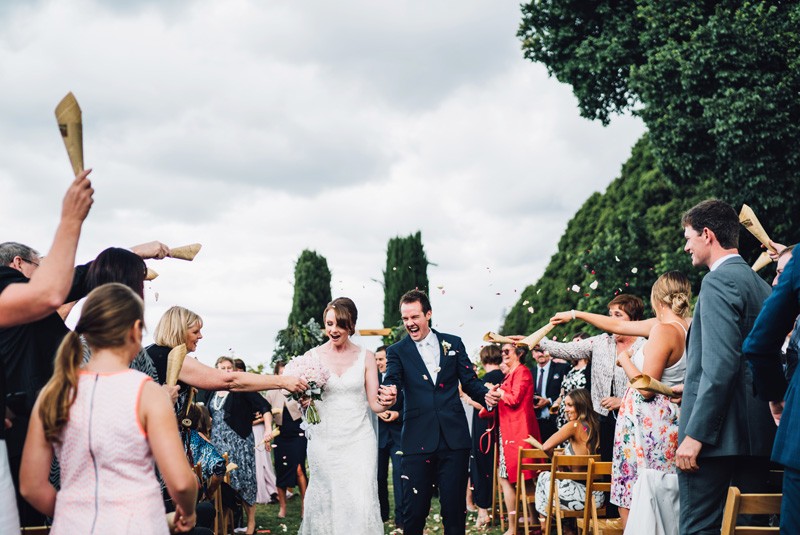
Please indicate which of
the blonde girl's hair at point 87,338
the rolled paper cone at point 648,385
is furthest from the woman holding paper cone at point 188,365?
the rolled paper cone at point 648,385

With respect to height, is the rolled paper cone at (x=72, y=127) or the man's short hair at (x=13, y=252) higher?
the rolled paper cone at (x=72, y=127)

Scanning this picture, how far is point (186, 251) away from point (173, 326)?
593mm

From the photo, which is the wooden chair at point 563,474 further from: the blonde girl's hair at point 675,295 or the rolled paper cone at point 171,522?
the rolled paper cone at point 171,522

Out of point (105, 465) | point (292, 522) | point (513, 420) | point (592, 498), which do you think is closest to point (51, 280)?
point (105, 465)

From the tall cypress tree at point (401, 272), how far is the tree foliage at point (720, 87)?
12.3m

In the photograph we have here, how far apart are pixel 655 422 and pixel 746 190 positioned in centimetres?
1216

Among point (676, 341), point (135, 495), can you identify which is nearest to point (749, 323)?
point (676, 341)

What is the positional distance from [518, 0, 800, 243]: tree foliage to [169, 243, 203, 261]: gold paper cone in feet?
44.0

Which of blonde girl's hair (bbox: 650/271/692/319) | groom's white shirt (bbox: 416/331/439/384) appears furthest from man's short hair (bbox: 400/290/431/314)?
blonde girl's hair (bbox: 650/271/692/319)

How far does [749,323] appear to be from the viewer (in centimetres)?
425

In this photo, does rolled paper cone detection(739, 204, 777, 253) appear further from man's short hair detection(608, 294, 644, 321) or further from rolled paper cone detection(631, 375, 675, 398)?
man's short hair detection(608, 294, 644, 321)

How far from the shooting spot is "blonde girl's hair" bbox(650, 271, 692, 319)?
17.8ft

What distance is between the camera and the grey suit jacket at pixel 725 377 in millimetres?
4137

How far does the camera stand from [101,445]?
9.71ft
